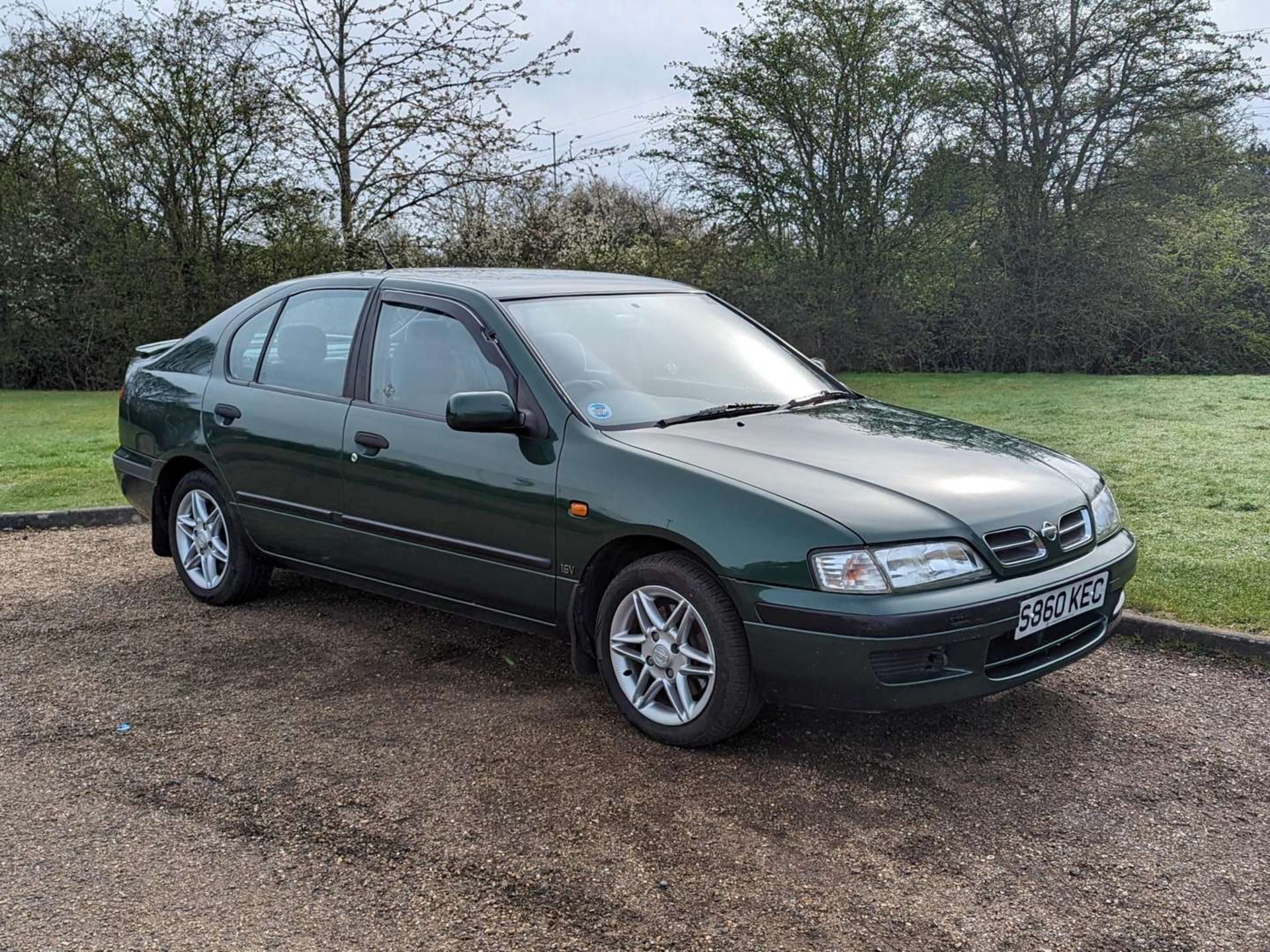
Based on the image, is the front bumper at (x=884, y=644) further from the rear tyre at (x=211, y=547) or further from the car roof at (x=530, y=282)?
the rear tyre at (x=211, y=547)

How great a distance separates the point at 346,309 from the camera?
17.4 feet

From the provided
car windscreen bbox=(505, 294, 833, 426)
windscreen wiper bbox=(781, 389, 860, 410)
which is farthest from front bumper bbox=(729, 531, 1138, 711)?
windscreen wiper bbox=(781, 389, 860, 410)

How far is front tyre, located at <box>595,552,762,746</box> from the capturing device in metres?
3.83

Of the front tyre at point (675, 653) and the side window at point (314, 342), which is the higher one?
the side window at point (314, 342)

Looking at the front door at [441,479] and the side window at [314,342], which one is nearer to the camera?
the front door at [441,479]

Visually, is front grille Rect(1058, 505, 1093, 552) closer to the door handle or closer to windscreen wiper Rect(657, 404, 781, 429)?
windscreen wiper Rect(657, 404, 781, 429)

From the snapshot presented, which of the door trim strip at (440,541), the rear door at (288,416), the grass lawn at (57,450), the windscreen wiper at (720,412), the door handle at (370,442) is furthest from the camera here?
the grass lawn at (57,450)

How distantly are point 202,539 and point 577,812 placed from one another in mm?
3225

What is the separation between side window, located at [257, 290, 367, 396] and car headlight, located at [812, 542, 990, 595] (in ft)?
8.31

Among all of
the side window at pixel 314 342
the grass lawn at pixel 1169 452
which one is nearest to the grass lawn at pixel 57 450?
the side window at pixel 314 342

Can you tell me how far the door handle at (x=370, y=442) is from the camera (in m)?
4.86

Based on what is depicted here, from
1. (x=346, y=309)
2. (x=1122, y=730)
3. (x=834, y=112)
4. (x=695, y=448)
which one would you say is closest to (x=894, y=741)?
(x=1122, y=730)

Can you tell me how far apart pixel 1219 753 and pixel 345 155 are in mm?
18425

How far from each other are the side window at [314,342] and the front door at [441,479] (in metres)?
0.21
